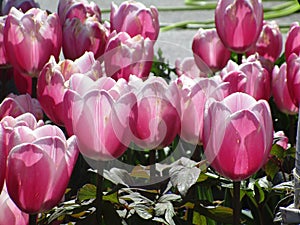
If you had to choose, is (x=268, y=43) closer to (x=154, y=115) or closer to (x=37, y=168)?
(x=154, y=115)

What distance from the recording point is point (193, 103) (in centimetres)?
132

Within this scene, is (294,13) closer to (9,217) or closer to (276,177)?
(276,177)

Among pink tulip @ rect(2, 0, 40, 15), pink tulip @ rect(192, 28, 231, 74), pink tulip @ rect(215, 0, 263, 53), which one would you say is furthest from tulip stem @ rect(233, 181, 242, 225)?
pink tulip @ rect(2, 0, 40, 15)

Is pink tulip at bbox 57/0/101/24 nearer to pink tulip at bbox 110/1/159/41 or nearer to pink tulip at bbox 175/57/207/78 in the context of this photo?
pink tulip at bbox 110/1/159/41

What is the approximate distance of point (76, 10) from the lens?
70.9 inches

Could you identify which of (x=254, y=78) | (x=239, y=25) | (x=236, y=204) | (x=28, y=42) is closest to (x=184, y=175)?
(x=236, y=204)

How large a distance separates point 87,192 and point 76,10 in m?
0.64

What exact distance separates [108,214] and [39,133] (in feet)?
0.55

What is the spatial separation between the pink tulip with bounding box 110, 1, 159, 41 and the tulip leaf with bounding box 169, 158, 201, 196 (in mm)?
540

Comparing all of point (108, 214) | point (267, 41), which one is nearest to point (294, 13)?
point (267, 41)

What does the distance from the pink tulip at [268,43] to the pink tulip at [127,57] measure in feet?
1.30

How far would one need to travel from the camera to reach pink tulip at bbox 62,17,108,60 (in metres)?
1.70

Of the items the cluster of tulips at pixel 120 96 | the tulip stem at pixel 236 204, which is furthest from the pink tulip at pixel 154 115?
the tulip stem at pixel 236 204

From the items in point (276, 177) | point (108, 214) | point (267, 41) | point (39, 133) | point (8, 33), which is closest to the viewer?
point (39, 133)
